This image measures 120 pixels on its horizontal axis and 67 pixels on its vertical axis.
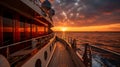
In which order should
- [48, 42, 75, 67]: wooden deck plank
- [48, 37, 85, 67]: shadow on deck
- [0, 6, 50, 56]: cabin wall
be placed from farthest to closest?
[48, 42, 75, 67]: wooden deck plank, [48, 37, 85, 67]: shadow on deck, [0, 6, 50, 56]: cabin wall

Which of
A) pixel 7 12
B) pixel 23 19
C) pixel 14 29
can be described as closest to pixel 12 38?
pixel 14 29

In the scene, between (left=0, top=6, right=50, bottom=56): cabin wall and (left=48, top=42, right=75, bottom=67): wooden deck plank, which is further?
(left=48, top=42, right=75, bottom=67): wooden deck plank

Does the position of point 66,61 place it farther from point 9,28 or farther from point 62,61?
point 9,28

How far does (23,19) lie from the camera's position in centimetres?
732

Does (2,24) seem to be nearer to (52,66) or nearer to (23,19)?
(23,19)

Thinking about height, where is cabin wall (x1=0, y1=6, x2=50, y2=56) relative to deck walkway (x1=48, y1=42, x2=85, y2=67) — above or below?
above

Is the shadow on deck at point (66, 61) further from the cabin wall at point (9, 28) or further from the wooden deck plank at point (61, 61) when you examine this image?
the cabin wall at point (9, 28)

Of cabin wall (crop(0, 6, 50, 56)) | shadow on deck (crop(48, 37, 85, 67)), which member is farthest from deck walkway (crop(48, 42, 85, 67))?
cabin wall (crop(0, 6, 50, 56))

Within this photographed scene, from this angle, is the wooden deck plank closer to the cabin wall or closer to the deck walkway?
the deck walkway

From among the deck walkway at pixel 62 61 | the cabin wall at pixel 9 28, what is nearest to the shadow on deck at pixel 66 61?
the deck walkway at pixel 62 61

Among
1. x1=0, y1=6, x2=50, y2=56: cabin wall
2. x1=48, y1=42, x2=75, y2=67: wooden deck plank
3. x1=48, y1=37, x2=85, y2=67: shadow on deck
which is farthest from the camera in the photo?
x1=48, y1=42, x2=75, y2=67: wooden deck plank

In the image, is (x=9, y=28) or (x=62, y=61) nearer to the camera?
(x=9, y=28)

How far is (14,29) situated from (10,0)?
7.19ft

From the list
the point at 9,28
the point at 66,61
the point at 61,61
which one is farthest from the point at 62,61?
the point at 9,28
